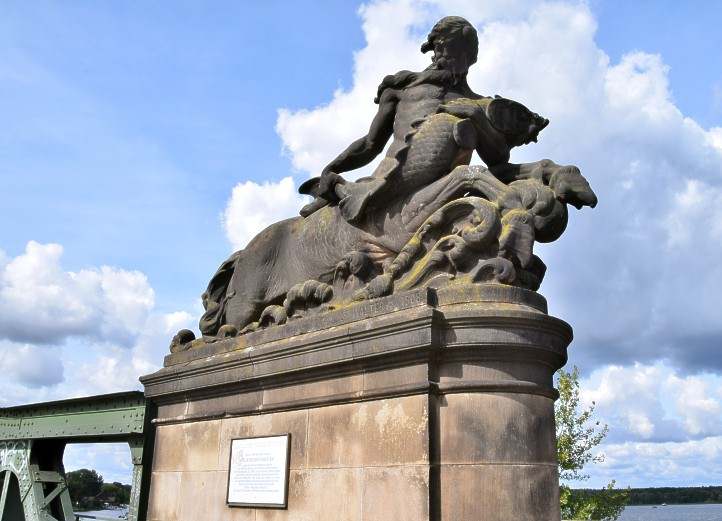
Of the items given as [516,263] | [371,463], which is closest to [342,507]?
[371,463]

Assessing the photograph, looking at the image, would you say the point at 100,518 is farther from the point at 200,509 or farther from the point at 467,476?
the point at 467,476

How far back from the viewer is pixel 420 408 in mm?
6691

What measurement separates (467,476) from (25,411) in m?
10.6

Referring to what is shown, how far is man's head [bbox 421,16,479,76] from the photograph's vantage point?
359 inches

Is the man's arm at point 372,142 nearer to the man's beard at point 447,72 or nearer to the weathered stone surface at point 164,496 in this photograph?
the man's beard at point 447,72

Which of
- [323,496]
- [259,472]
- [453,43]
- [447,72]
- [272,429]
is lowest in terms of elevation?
[323,496]

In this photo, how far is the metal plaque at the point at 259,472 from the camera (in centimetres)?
783

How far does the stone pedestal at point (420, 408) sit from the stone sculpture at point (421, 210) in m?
0.47

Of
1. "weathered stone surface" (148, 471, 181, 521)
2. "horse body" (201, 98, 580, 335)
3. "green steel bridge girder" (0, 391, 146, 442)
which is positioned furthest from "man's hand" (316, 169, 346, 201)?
"green steel bridge girder" (0, 391, 146, 442)

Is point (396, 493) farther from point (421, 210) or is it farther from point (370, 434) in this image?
point (421, 210)

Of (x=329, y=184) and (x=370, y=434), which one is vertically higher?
(x=329, y=184)

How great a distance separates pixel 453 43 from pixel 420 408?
4.68 meters

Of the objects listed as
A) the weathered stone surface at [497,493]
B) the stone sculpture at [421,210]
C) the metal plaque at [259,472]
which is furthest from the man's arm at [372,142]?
the weathered stone surface at [497,493]

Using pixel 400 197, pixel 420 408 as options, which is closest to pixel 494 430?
pixel 420 408
